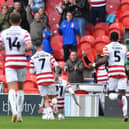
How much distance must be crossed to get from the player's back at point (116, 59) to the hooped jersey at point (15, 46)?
252cm

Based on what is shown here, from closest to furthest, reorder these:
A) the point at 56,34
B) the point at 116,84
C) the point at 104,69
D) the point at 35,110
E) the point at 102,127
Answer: the point at 102,127 → the point at 116,84 → the point at 35,110 → the point at 104,69 → the point at 56,34

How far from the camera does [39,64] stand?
17281 mm

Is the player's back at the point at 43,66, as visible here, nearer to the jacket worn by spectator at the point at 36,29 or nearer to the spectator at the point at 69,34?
the spectator at the point at 69,34

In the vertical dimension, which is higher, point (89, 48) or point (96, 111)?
point (89, 48)

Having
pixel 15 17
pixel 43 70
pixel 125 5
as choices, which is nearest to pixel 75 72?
pixel 125 5

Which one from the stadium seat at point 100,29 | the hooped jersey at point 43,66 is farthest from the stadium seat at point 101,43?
the hooped jersey at point 43,66

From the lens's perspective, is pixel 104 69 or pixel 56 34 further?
pixel 56 34

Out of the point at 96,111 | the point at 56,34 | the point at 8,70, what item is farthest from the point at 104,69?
the point at 8,70

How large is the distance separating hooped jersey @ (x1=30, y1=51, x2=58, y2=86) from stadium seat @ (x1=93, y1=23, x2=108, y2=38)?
6.58m

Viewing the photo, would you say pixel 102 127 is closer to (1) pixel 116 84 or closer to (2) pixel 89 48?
(1) pixel 116 84

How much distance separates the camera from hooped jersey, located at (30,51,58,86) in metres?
17.3

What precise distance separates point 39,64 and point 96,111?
3.43 m

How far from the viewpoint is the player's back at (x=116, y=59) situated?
55.9ft

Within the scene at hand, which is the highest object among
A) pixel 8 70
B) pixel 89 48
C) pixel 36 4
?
pixel 36 4
